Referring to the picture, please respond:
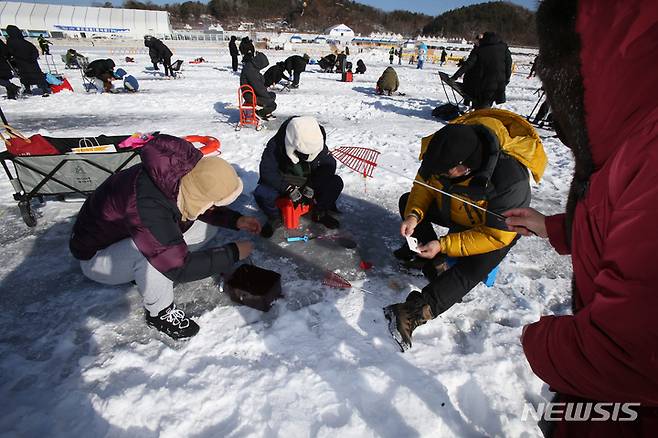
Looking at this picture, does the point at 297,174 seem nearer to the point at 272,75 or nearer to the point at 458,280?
the point at 458,280

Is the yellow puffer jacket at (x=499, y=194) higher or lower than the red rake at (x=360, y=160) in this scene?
higher

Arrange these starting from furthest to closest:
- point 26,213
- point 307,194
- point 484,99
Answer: point 484,99 < point 307,194 < point 26,213

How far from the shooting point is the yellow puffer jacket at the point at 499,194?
A: 2193 mm

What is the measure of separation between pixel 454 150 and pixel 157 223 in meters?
1.84

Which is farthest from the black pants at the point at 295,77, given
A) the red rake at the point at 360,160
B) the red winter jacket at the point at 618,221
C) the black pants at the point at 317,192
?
the red winter jacket at the point at 618,221

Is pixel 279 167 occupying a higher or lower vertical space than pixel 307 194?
higher

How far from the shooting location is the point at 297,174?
344 centimetres

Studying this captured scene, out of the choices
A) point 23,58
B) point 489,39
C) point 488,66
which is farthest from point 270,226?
point 23,58

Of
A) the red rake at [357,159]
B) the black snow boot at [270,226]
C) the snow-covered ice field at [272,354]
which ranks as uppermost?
the red rake at [357,159]

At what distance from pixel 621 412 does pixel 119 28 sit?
4800cm

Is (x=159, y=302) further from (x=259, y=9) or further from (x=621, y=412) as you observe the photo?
(x=259, y=9)

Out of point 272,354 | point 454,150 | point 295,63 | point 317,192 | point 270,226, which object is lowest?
point 272,354

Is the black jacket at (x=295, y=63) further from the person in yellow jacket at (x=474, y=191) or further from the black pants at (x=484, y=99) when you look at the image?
the person in yellow jacket at (x=474, y=191)

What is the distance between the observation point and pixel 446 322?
246 centimetres
